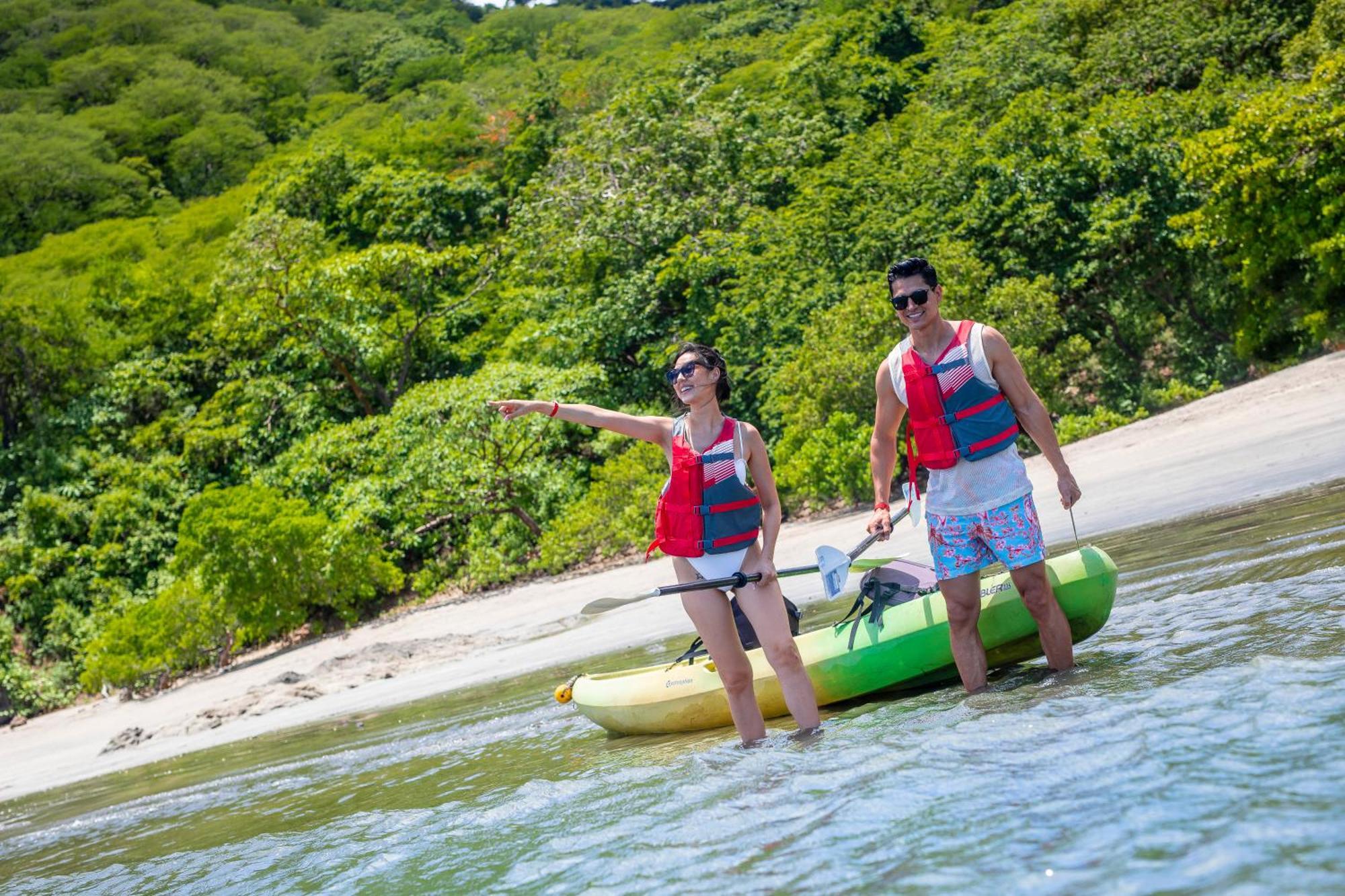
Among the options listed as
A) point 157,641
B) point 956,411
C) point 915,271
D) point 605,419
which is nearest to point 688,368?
point 605,419

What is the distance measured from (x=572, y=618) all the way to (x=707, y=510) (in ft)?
29.6

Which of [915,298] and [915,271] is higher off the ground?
[915,271]

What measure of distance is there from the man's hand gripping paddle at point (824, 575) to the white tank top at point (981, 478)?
456mm

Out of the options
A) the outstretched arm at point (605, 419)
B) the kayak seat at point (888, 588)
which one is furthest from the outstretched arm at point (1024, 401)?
the kayak seat at point (888, 588)

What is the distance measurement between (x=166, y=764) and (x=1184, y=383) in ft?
46.8

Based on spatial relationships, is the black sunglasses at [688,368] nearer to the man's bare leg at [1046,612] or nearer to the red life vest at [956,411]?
the red life vest at [956,411]

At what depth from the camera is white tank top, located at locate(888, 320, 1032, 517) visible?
466cm

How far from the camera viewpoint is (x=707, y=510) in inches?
194

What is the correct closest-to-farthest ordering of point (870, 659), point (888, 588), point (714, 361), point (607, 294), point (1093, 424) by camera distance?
1. point (714, 361)
2. point (870, 659)
3. point (888, 588)
4. point (1093, 424)
5. point (607, 294)

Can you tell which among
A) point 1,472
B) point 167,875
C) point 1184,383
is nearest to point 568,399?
point 1184,383

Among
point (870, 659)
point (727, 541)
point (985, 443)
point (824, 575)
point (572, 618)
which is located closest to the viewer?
point (985, 443)

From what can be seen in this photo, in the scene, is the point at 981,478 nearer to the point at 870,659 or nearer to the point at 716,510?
the point at 716,510

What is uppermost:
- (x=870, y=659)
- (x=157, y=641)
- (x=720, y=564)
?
(x=720, y=564)

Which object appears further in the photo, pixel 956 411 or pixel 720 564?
pixel 720 564
